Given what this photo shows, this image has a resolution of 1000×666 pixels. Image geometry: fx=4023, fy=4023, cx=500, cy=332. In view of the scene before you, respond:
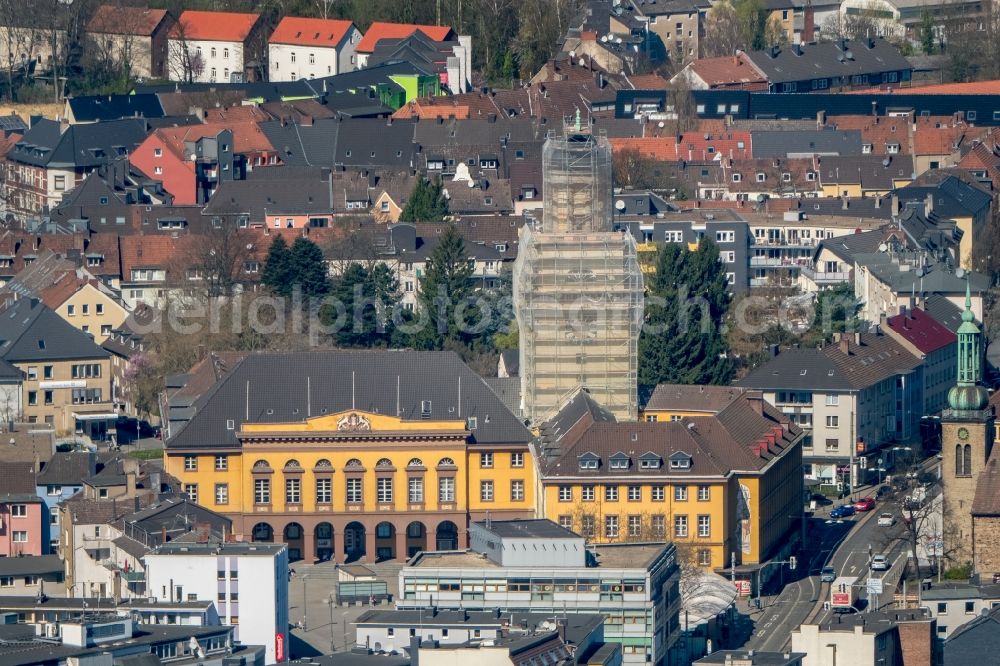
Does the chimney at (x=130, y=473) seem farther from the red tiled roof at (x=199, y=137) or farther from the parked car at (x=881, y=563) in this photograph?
the red tiled roof at (x=199, y=137)

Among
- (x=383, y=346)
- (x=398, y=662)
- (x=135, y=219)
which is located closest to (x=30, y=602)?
(x=398, y=662)

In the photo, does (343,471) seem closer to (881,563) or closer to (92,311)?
(881,563)

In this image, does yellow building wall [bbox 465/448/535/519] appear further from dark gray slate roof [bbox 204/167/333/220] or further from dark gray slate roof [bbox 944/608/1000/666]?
dark gray slate roof [bbox 204/167/333/220]

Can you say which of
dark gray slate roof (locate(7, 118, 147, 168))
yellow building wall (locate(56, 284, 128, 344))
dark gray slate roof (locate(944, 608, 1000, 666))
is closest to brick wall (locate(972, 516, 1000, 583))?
dark gray slate roof (locate(944, 608, 1000, 666))

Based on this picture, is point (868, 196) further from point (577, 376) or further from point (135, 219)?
point (577, 376)

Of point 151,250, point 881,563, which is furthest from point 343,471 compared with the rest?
point 151,250
